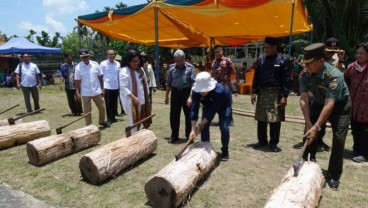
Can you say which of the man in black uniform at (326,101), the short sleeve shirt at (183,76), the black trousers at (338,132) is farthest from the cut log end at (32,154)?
the black trousers at (338,132)

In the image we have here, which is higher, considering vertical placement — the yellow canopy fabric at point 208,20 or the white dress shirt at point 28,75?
the yellow canopy fabric at point 208,20

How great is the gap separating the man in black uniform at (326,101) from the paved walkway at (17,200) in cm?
306

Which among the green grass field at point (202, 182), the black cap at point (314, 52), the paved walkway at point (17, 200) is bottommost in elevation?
the paved walkway at point (17, 200)

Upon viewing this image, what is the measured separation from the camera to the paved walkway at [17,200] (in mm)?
3928

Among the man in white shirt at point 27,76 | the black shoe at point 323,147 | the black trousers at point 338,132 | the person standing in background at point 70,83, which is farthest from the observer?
the man in white shirt at point 27,76

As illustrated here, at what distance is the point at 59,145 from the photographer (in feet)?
17.8

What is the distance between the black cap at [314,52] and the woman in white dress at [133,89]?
9.59 ft

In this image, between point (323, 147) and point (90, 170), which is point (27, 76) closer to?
point (90, 170)

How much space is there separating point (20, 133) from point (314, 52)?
5060 mm

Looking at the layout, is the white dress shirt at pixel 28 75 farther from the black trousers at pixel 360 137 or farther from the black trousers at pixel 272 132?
the black trousers at pixel 360 137

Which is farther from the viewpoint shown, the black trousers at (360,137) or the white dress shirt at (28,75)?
the white dress shirt at (28,75)

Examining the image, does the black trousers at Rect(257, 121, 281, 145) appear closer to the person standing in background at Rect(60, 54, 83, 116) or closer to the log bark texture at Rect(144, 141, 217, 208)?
the log bark texture at Rect(144, 141, 217, 208)

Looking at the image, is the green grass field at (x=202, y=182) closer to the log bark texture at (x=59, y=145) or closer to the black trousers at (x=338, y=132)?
the log bark texture at (x=59, y=145)

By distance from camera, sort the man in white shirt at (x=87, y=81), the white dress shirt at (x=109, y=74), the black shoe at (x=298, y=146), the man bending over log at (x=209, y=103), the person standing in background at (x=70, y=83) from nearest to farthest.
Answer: the man bending over log at (x=209, y=103) < the black shoe at (x=298, y=146) < the man in white shirt at (x=87, y=81) < the white dress shirt at (x=109, y=74) < the person standing in background at (x=70, y=83)
